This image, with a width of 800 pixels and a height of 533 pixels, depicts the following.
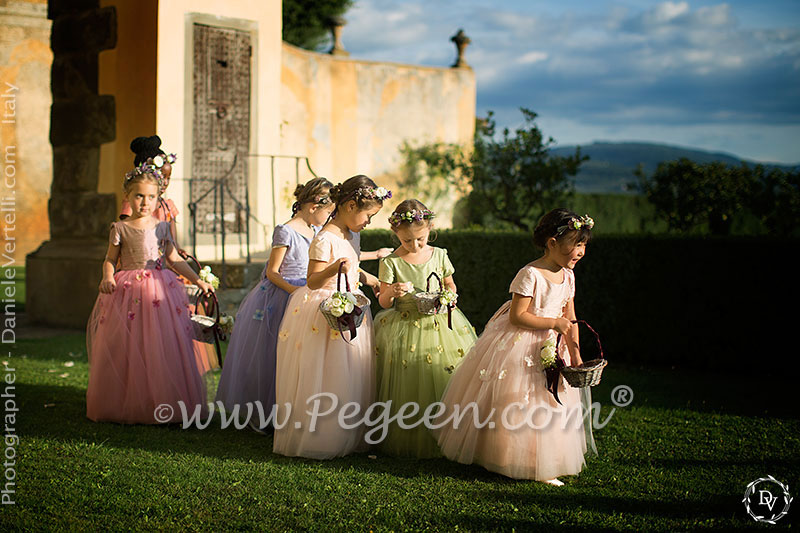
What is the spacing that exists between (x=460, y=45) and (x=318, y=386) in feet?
54.9

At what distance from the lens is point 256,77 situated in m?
11.3

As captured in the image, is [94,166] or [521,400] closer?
[521,400]

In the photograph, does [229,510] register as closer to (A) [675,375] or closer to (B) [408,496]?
(B) [408,496]

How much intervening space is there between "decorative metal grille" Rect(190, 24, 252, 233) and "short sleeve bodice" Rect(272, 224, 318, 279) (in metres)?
5.32

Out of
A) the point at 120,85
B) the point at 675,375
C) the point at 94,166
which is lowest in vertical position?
the point at 675,375

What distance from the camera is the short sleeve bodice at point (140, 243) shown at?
5840 millimetres

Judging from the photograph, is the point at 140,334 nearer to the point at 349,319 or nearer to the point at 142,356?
the point at 142,356

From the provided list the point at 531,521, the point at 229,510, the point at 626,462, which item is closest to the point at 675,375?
the point at 626,462

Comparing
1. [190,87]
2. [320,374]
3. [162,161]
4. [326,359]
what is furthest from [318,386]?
[190,87]

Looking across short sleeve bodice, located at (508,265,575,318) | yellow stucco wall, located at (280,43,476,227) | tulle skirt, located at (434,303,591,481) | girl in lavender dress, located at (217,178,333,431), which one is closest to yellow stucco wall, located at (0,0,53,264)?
yellow stucco wall, located at (280,43,476,227)

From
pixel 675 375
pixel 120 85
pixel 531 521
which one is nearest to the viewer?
pixel 531 521

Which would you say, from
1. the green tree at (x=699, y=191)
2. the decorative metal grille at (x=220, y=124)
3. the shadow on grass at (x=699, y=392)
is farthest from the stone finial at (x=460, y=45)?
the shadow on grass at (x=699, y=392)

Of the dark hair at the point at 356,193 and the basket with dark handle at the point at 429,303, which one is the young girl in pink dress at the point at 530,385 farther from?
the dark hair at the point at 356,193

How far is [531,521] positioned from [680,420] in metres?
2.74
